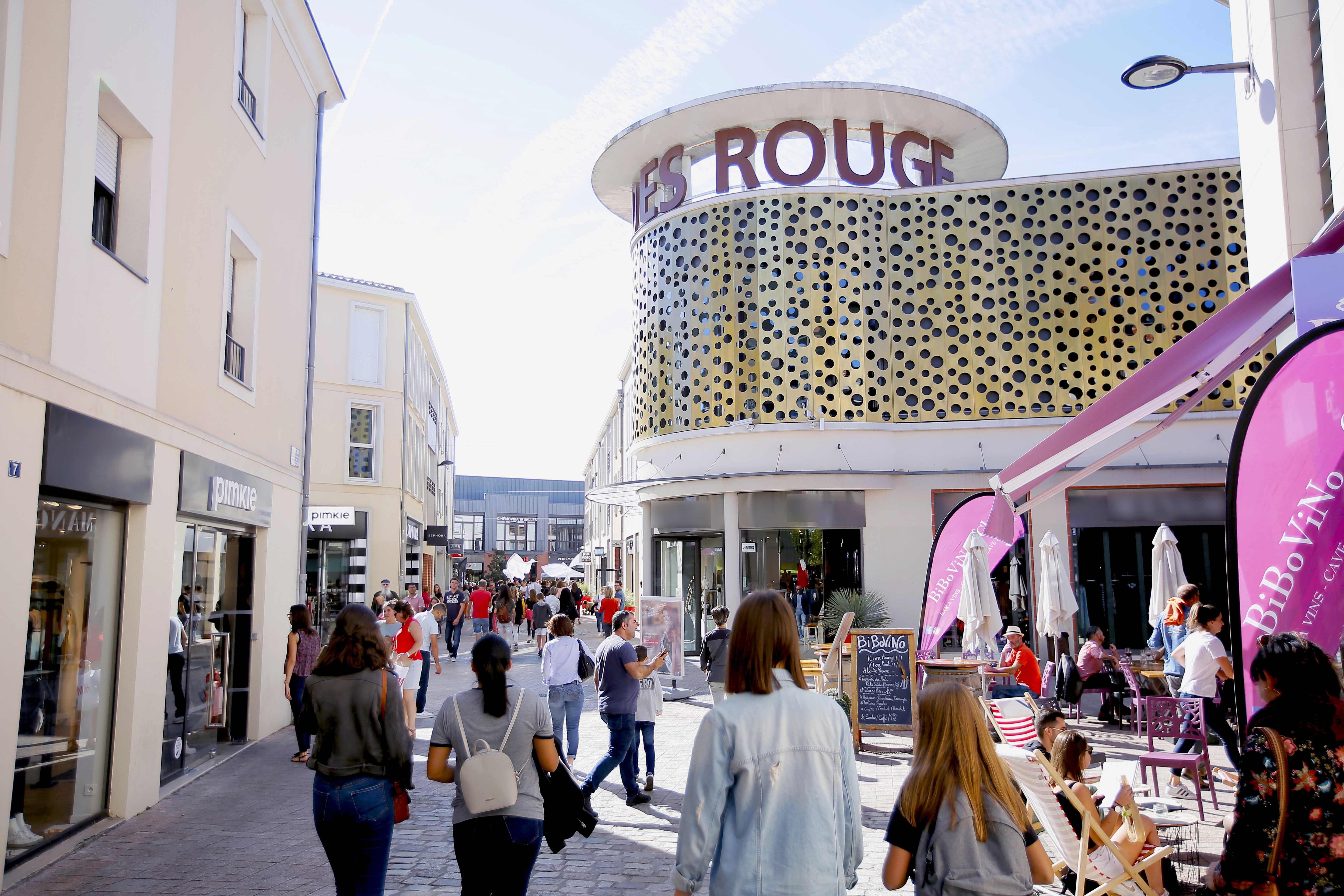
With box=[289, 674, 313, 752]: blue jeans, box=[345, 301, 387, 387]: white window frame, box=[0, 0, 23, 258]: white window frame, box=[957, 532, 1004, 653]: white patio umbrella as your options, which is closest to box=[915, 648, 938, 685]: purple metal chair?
box=[957, 532, 1004, 653]: white patio umbrella

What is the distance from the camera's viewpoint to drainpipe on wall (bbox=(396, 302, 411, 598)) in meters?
27.3

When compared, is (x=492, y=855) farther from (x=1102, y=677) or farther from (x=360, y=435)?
(x=360, y=435)

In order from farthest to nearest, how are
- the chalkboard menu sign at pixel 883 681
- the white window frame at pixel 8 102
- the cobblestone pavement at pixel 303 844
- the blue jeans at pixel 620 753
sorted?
the chalkboard menu sign at pixel 883 681
the blue jeans at pixel 620 753
the cobblestone pavement at pixel 303 844
the white window frame at pixel 8 102

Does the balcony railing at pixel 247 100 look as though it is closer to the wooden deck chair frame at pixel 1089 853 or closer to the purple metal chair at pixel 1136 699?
the wooden deck chair frame at pixel 1089 853

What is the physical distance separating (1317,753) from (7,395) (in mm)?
6777

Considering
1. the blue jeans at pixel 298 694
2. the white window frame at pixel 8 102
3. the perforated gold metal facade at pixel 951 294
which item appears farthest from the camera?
the perforated gold metal facade at pixel 951 294

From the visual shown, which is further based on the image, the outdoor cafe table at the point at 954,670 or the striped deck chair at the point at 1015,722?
the outdoor cafe table at the point at 954,670

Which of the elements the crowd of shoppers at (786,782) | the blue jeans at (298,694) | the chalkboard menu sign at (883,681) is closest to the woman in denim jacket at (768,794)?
the crowd of shoppers at (786,782)

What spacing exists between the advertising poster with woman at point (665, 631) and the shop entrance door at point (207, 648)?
6203 mm

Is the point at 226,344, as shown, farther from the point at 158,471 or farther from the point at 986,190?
the point at 986,190

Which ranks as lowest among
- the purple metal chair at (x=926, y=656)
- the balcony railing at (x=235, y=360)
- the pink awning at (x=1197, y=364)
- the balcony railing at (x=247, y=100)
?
the purple metal chair at (x=926, y=656)

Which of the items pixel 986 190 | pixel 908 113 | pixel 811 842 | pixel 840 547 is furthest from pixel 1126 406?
pixel 908 113

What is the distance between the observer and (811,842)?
3080mm

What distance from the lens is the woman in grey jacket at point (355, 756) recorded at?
4238 millimetres
